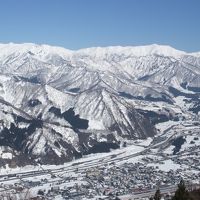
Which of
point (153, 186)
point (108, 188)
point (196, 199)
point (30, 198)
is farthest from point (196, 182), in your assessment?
point (196, 199)

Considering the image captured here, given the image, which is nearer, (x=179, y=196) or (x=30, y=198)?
(x=179, y=196)

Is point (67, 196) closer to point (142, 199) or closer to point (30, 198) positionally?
point (30, 198)

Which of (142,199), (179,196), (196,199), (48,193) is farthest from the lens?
(48,193)

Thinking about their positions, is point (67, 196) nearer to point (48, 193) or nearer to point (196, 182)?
point (48, 193)

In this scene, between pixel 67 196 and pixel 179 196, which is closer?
pixel 179 196

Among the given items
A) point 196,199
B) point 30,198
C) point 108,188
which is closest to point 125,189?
point 108,188

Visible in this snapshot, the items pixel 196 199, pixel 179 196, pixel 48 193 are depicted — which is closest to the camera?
Result: pixel 179 196

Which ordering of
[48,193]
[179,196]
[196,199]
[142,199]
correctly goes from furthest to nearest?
[48,193], [142,199], [196,199], [179,196]

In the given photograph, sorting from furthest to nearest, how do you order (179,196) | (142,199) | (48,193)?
1. (48,193)
2. (142,199)
3. (179,196)
